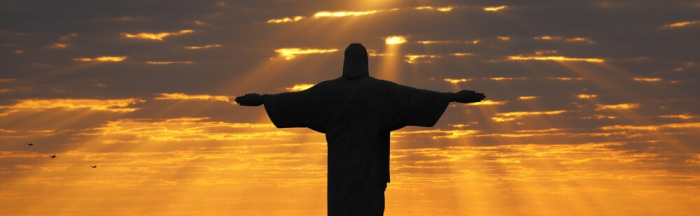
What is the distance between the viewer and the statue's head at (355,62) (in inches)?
1257

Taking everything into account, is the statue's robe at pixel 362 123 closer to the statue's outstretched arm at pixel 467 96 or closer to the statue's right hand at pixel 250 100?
the statue's outstretched arm at pixel 467 96

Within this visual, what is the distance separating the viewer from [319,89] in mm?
32031

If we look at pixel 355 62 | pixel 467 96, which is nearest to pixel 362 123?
pixel 355 62

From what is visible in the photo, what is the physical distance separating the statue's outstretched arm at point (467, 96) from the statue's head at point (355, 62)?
2346 mm

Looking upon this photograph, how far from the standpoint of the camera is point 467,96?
30734 millimetres

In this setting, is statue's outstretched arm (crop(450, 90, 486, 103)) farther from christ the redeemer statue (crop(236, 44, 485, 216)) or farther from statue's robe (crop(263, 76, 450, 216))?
statue's robe (crop(263, 76, 450, 216))

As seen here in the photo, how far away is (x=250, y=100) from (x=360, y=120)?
276 centimetres

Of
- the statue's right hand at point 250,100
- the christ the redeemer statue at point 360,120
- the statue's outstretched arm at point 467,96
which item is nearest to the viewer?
the statue's outstretched arm at point 467,96

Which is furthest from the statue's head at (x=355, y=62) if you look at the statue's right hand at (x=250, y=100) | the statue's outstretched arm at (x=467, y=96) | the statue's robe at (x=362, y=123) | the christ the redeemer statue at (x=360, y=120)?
the statue's outstretched arm at (x=467, y=96)

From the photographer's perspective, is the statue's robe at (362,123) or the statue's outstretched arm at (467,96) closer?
the statue's outstretched arm at (467,96)

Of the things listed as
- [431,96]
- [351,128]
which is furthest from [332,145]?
[431,96]

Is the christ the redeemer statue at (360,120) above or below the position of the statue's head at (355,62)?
below

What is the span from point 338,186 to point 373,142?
1358 millimetres

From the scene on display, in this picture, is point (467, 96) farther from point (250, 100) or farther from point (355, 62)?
point (250, 100)
